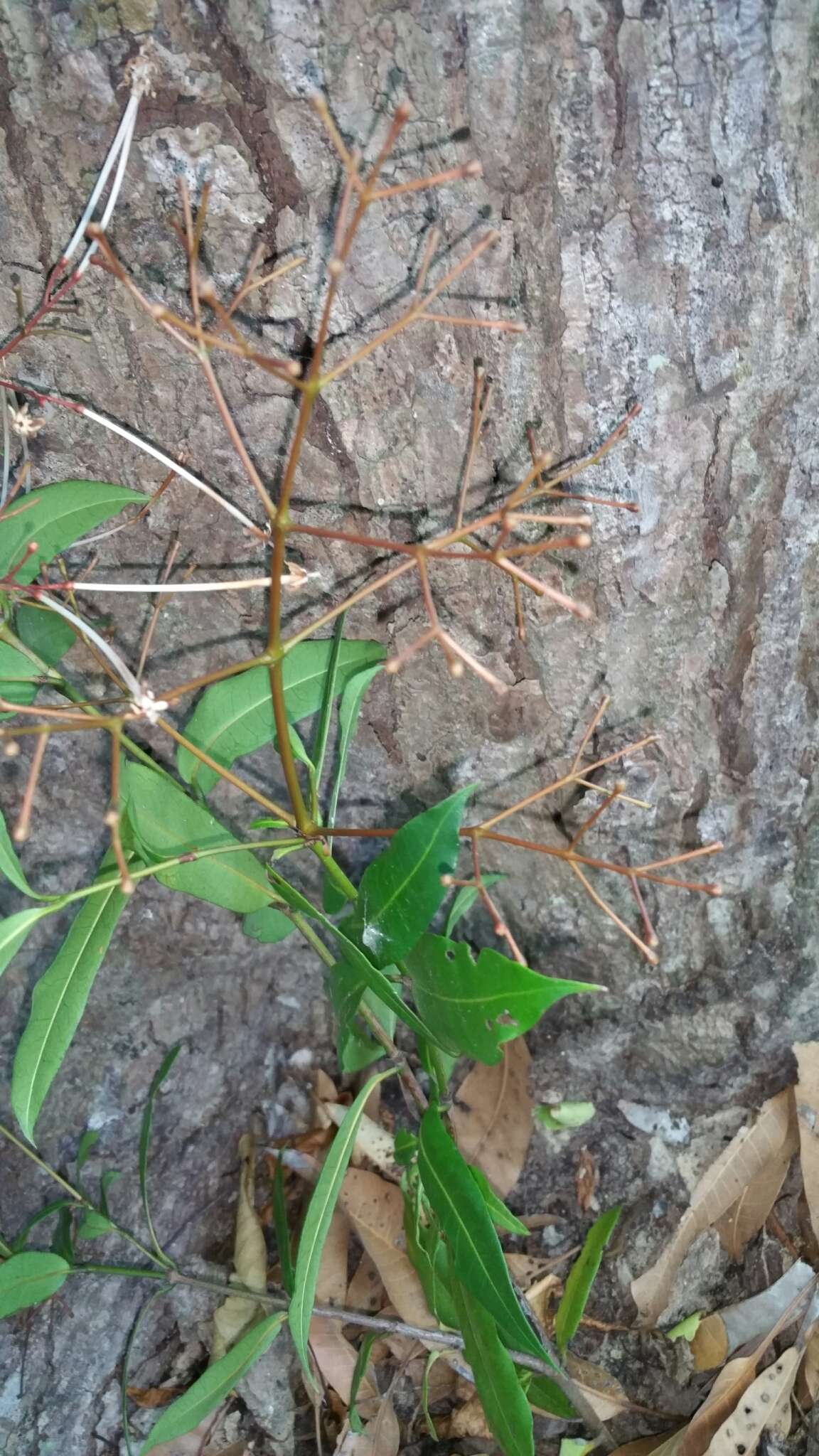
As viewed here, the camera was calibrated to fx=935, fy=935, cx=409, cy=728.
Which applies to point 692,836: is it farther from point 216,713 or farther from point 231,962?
point 231,962

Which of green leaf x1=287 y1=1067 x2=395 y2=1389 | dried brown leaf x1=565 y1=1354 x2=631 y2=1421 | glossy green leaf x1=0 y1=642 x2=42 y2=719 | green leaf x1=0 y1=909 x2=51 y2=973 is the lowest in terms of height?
dried brown leaf x1=565 y1=1354 x2=631 y2=1421

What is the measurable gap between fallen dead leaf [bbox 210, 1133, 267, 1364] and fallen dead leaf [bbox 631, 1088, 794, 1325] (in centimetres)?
56

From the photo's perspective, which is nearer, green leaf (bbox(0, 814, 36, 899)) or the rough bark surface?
the rough bark surface

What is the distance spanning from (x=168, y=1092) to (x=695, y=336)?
1.34m

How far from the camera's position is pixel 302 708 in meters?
1.11

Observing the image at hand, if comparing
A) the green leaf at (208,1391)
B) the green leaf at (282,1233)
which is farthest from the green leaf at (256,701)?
the green leaf at (208,1391)

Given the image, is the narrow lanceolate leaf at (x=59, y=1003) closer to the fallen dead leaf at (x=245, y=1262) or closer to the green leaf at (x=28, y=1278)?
the green leaf at (x=28, y=1278)

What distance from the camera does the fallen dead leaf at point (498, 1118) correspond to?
1454mm

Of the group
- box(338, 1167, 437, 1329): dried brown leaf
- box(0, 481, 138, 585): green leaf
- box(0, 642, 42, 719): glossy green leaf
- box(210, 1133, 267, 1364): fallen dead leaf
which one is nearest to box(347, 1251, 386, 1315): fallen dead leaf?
box(338, 1167, 437, 1329): dried brown leaf

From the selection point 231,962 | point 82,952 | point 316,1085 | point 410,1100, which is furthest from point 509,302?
point 316,1085

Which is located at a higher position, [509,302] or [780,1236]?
[509,302]

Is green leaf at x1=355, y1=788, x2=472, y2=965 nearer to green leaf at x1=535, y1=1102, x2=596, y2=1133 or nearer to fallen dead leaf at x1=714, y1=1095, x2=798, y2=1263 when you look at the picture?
green leaf at x1=535, y1=1102, x2=596, y2=1133

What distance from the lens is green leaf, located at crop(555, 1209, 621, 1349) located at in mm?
1290

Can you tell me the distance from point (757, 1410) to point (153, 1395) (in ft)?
2.79
